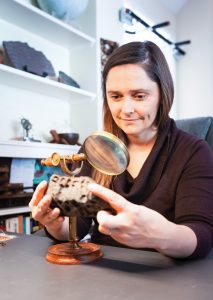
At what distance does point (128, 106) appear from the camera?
2.35 ft

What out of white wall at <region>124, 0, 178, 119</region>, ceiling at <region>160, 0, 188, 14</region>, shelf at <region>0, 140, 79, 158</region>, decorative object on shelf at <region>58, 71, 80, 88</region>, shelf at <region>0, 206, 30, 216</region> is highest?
ceiling at <region>160, 0, 188, 14</region>

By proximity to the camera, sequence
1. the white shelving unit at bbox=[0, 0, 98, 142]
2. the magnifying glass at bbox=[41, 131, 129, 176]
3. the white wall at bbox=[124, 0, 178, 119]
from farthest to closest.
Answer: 1. the white wall at bbox=[124, 0, 178, 119]
2. the white shelving unit at bbox=[0, 0, 98, 142]
3. the magnifying glass at bbox=[41, 131, 129, 176]

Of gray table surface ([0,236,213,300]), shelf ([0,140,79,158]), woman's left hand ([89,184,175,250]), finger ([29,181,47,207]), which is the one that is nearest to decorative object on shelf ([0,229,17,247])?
gray table surface ([0,236,213,300])

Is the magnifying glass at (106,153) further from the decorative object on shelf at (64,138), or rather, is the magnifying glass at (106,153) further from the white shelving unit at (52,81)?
the decorative object on shelf at (64,138)

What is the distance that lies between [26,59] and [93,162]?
1.38 meters

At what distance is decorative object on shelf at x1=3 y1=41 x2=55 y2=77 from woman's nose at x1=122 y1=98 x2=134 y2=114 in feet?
3.83

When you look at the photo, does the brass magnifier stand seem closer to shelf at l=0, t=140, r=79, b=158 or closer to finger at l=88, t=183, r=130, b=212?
finger at l=88, t=183, r=130, b=212

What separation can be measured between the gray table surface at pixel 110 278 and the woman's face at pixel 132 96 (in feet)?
0.92

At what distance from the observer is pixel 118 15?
2402mm

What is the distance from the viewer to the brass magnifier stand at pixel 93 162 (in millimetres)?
545

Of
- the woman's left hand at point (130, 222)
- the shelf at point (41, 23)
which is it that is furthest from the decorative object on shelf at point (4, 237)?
the shelf at point (41, 23)

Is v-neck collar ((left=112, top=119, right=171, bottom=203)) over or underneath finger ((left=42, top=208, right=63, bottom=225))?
over

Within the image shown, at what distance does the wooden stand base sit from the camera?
1.86 ft

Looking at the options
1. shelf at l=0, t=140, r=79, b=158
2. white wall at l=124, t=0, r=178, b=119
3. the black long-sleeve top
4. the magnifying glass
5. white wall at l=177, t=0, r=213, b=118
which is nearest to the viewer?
the magnifying glass
